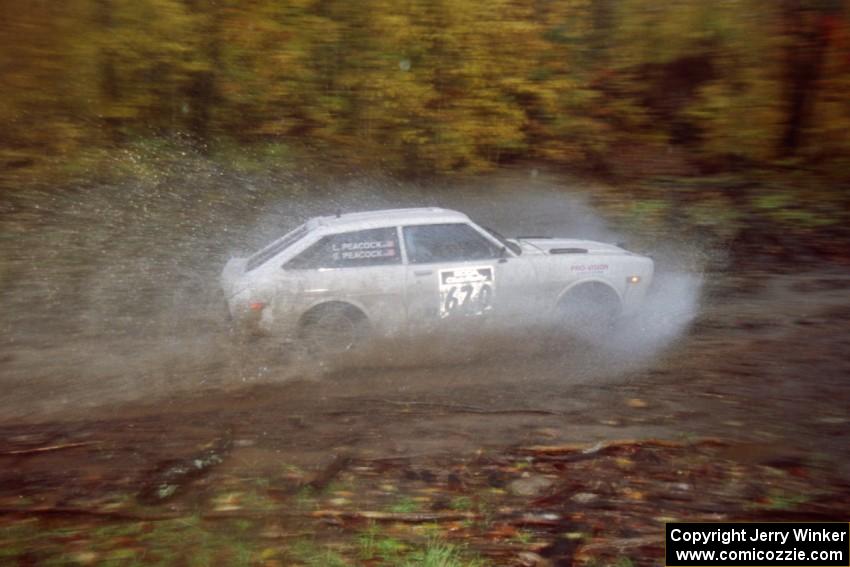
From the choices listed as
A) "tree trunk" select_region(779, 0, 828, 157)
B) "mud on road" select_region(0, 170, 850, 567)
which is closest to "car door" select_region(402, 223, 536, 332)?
"mud on road" select_region(0, 170, 850, 567)

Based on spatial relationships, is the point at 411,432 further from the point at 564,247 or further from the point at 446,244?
the point at 564,247

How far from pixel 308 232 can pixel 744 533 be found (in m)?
4.70

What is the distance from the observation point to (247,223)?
11.9 metres

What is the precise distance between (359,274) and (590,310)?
2.29m

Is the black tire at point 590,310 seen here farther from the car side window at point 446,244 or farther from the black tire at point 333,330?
the black tire at point 333,330

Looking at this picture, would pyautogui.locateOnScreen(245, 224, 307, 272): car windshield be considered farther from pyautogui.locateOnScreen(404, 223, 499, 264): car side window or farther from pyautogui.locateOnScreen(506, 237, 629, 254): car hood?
pyautogui.locateOnScreen(506, 237, 629, 254): car hood

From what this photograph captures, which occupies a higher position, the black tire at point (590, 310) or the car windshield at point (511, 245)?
the car windshield at point (511, 245)

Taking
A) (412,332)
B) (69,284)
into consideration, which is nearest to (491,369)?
(412,332)

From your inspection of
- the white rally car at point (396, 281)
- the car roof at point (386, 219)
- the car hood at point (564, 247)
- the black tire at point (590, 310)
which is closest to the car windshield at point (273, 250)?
the white rally car at point (396, 281)

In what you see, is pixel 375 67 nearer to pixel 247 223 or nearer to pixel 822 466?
pixel 247 223

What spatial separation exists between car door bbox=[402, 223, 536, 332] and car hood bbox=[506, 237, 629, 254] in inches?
14.7

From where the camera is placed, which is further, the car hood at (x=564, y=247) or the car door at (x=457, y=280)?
the car hood at (x=564, y=247)

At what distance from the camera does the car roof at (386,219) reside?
7.54m

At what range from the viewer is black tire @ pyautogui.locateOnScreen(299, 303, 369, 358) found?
743cm
